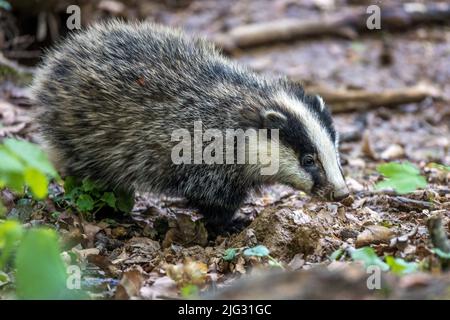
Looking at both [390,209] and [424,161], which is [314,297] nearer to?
[390,209]

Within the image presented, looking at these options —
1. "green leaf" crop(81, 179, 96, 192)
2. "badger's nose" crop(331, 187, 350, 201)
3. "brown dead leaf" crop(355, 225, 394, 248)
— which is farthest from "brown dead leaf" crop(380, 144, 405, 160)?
"green leaf" crop(81, 179, 96, 192)

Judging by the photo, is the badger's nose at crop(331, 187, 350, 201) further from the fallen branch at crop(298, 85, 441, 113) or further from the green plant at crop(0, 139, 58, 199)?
the fallen branch at crop(298, 85, 441, 113)

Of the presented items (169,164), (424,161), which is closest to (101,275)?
(169,164)

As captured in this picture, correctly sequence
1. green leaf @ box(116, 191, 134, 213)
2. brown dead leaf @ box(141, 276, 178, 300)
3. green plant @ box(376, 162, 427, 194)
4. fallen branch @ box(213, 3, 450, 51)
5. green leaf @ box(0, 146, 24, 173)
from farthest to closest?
fallen branch @ box(213, 3, 450, 51) < green leaf @ box(116, 191, 134, 213) < green plant @ box(376, 162, 427, 194) < brown dead leaf @ box(141, 276, 178, 300) < green leaf @ box(0, 146, 24, 173)

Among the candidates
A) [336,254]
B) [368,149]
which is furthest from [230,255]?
[368,149]

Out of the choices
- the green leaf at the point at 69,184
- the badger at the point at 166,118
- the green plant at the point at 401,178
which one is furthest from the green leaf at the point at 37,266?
the green leaf at the point at 69,184

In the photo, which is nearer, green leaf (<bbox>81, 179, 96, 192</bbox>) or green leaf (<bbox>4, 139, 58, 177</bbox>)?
green leaf (<bbox>4, 139, 58, 177</bbox>)

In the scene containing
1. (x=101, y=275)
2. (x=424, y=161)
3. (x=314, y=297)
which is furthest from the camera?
(x=424, y=161)
